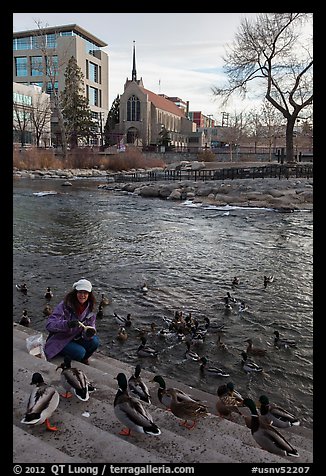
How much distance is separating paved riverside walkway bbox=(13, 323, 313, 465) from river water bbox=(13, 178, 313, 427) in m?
1.51

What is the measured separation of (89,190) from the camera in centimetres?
2647

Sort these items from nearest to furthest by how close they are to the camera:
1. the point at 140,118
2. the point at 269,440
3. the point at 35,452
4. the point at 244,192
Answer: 1. the point at 35,452
2. the point at 269,440
3. the point at 244,192
4. the point at 140,118

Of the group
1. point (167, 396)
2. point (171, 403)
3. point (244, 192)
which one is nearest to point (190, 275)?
point (167, 396)

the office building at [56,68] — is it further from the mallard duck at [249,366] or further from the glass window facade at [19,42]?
the mallard duck at [249,366]

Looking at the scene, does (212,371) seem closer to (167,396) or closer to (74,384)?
(167,396)

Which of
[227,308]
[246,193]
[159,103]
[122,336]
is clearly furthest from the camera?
[159,103]

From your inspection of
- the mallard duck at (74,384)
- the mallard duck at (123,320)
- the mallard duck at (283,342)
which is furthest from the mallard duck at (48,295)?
the mallard duck at (74,384)

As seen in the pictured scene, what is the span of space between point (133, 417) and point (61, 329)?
1.59 metres

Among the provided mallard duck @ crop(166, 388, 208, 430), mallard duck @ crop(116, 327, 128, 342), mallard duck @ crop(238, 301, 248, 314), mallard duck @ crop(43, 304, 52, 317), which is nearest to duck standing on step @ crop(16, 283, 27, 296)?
mallard duck @ crop(43, 304, 52, 317)

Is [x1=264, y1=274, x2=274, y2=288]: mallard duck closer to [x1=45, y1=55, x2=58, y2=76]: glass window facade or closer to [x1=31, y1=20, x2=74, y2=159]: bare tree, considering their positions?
[x1=31, y1=20, x2=74, y2=159]: bare tree

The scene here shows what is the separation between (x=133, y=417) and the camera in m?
2.95

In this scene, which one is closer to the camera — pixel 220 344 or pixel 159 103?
pixel 220 344

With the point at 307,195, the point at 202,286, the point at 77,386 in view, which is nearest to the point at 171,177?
the point at 307,195
